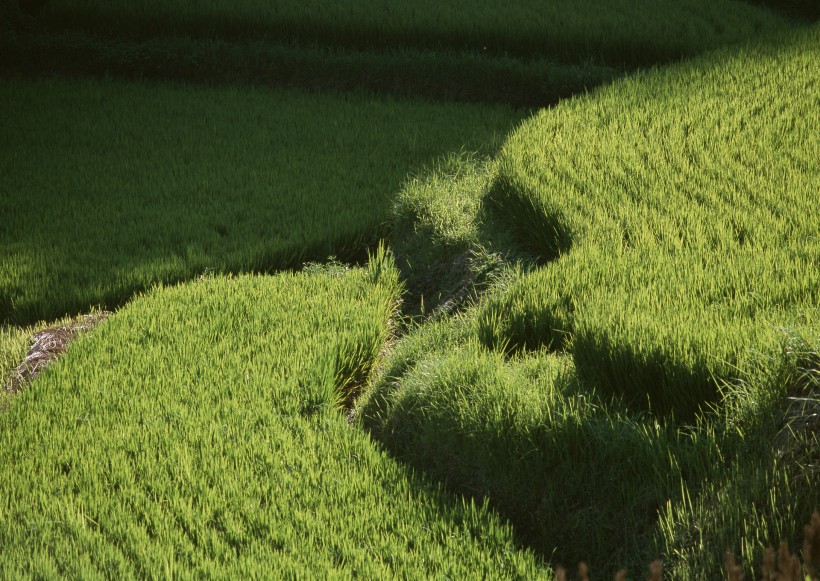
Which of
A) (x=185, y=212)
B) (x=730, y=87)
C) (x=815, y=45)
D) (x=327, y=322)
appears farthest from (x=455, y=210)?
(x=815, y=45)

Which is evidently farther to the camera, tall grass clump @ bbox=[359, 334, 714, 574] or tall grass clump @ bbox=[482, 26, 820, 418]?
tall grass clump @ bbox=[482, 26, 820, 418]

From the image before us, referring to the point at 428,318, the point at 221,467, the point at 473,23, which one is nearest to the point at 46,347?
the point at 221,467

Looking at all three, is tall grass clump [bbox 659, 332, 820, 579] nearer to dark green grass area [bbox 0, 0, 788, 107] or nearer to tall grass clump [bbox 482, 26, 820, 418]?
tall grass clump [bbox 482, 26, 820, 418]

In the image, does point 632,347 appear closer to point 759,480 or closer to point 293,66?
point 759,480

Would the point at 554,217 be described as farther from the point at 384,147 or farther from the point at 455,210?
the point at 384,147

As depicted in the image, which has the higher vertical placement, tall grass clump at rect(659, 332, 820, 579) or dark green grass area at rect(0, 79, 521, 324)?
tall grass clump at rect(659, 332, 820, 579)

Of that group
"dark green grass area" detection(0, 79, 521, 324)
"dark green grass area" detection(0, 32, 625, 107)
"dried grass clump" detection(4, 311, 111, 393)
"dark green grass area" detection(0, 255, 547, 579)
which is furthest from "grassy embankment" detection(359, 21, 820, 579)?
"dark green grass area" detection(0, 32, 625, 107)
